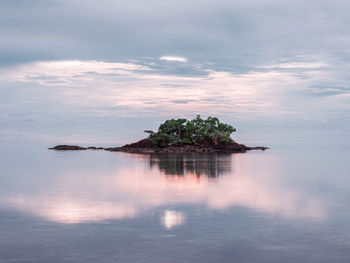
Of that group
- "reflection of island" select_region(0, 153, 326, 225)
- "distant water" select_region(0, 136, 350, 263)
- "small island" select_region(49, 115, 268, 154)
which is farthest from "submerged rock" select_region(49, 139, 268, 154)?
→ "distant water" select_region(0, 136, 350, 263)

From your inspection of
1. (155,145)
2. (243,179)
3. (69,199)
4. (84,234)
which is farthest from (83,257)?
(155,145)

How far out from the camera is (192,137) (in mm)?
100750

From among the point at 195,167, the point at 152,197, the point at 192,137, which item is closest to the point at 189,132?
the point at 192,137

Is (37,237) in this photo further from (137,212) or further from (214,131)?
(214,131)

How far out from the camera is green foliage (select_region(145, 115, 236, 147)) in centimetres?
9831

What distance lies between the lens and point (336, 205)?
22125mm

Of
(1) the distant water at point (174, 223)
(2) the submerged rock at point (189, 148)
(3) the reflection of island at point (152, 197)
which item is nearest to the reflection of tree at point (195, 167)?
(3) the reflection of island at point (152, 197)

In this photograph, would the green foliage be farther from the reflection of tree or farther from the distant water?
the distant water

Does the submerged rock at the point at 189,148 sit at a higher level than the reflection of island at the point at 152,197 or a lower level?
higher

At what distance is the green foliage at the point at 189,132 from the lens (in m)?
98.3

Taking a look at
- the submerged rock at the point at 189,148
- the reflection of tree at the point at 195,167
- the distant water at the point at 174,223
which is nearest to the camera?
the distant water at the point at 174,223

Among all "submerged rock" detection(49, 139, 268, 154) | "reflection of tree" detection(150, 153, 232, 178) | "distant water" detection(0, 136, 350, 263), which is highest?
"submerged rock" detection(49, 139, 268, 154)

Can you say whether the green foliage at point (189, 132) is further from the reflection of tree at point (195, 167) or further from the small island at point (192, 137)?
the reflection of tree at point (195, 167)

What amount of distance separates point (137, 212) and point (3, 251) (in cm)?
743
